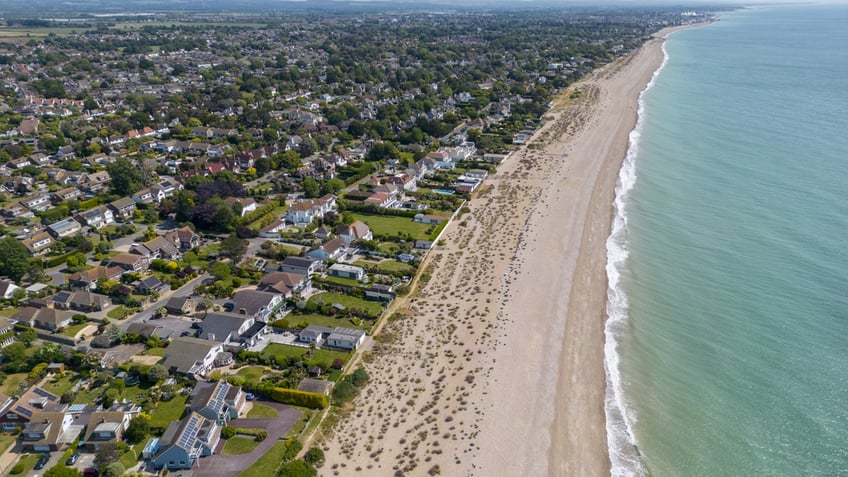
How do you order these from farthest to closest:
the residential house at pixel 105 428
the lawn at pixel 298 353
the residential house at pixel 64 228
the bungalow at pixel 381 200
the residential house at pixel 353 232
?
the bungalow at pixel 381 200 < the residential house at pixel 64 228 < the residential house at pixel 353 232 < the lawn at pixel 298 353 < the residential house at pixel 105 428

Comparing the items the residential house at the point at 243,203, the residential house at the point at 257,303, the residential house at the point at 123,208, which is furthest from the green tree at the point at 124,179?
the residential house at the point at 257,303

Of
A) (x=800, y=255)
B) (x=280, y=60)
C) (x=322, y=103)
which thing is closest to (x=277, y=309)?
(x=800, y=255)

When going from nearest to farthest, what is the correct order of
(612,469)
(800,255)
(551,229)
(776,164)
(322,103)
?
(612,469) → (800,255) → (551,229) → (776,164) → (322,103)

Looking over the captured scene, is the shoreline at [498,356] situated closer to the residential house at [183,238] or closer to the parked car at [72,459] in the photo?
the parked car at [72,459]

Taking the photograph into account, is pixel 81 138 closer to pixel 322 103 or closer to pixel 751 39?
pixel 322 103

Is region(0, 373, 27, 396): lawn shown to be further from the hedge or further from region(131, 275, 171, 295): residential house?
the hedge

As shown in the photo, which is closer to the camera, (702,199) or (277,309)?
(277,309)

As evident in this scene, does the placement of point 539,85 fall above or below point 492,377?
above
